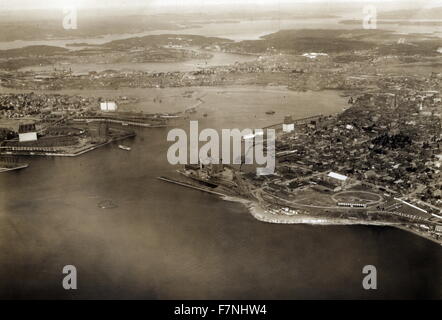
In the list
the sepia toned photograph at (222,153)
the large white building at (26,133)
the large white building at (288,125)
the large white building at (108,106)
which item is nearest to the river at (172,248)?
the sepia toned photograph at (222,153)

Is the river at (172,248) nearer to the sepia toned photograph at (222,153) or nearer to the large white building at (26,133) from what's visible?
the sepia toned photograph at (222,153)

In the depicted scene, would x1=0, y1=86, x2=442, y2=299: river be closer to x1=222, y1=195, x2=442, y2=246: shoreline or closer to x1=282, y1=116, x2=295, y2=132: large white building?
x1=222, y1=195, x2=442, y2=246: shoreline

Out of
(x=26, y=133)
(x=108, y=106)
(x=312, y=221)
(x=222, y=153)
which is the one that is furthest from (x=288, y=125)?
(x=26, y=133)

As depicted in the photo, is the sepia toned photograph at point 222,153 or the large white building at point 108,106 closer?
the sepia toned photograph at point 222,153

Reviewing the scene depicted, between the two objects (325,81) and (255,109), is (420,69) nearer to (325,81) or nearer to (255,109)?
(325,81)

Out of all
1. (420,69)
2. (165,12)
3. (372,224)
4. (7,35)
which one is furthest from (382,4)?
(7,35)
